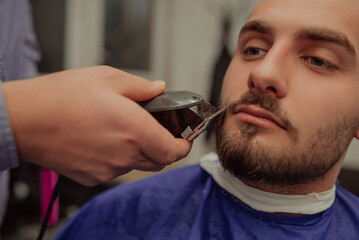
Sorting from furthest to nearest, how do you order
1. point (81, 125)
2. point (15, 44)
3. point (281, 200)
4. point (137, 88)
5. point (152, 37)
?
point (152, 37) < point (15, 44) < point (281, 200) < point (137, 88) < point (81, 125)

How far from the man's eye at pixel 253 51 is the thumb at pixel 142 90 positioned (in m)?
0.48

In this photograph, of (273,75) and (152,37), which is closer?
(273,75)

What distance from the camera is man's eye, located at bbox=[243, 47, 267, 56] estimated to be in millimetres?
1055

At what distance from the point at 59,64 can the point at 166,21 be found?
4.66ft

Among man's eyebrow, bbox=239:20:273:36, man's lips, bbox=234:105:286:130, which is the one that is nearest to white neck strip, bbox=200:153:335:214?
man's lips, bbox=234:105:286:130

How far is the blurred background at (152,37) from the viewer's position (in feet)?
10.7

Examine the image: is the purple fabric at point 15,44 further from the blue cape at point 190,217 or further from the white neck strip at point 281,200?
the white neck strip at point 281,200

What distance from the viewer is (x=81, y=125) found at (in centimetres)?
58

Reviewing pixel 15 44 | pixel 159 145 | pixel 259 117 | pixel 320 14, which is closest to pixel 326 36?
pixel 320 14

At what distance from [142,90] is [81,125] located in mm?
174

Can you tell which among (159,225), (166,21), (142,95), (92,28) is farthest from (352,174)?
(92,28)

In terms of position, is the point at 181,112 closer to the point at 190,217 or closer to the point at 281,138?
the point at 281,138

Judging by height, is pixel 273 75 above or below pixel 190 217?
above

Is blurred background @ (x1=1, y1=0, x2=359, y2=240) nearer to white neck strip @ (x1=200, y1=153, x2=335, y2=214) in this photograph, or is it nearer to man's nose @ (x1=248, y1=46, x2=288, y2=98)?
white neck strip @ (x1=200, y1=153, x2=335, y2=214)
